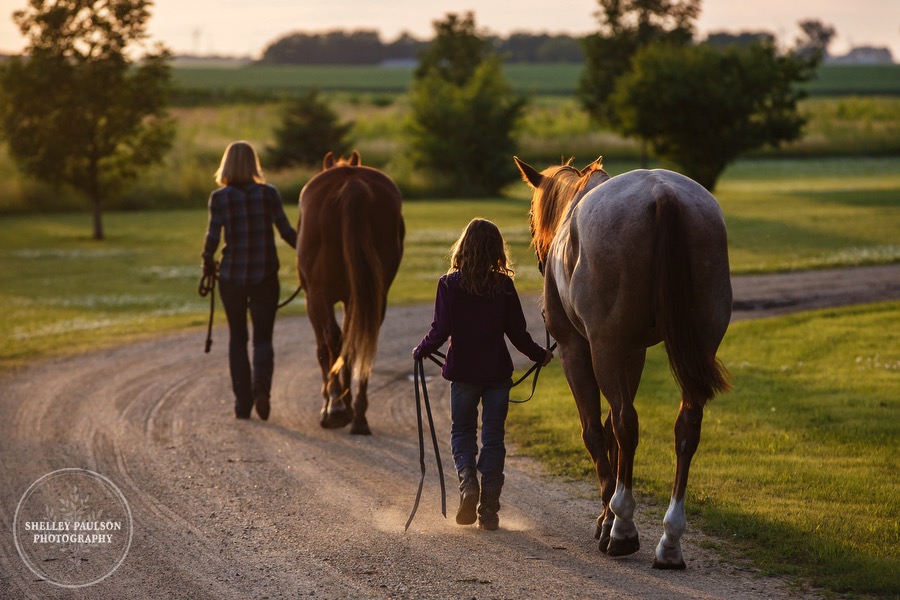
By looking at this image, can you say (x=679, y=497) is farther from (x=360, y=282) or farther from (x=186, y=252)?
(x=186, y=252)

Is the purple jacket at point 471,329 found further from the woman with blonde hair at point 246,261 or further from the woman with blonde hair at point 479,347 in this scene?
the woman with blonde hair at point 246,261

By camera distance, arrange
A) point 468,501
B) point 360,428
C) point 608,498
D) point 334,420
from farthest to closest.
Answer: point 334,420 < point 360,428 < point 468,501 < point 608,498

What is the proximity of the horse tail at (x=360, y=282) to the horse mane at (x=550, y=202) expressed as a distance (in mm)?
2277

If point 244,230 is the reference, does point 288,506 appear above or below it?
below

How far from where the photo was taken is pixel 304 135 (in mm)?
44594

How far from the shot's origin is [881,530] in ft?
19.8

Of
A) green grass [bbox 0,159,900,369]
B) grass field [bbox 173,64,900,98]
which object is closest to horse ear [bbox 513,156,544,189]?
green grass [bbox 0,159,900,369]

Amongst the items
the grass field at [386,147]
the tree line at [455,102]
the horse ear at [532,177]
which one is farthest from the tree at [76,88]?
the horse ear at [532,177]

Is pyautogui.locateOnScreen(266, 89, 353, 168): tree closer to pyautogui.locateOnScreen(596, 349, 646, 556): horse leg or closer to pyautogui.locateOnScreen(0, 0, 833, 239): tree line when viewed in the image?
pyautogui.locateOnScreen(0, 0, 833, 239): tree line

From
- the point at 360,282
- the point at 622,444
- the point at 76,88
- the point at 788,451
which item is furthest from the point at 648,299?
the point at 76,88

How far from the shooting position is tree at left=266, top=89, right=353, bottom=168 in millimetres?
44656

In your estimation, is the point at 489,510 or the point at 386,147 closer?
the point at 489,510

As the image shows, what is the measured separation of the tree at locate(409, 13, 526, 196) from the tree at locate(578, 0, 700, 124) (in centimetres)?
996

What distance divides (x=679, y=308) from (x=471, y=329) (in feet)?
4.41
